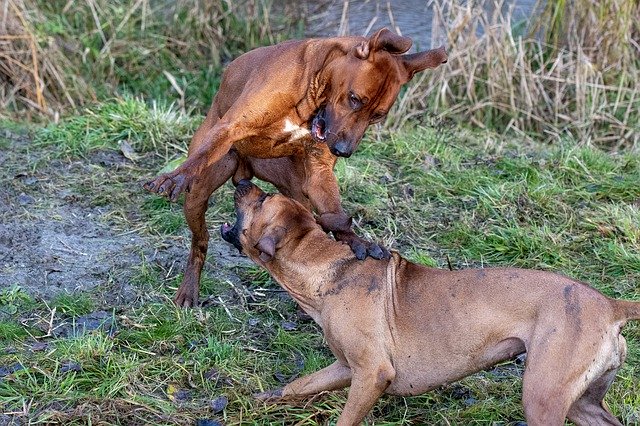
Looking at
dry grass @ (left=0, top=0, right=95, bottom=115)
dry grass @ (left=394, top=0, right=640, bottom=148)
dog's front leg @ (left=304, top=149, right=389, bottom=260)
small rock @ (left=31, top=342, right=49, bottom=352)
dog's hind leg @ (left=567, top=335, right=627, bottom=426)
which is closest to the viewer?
dog's hind leg @ (left=567, top=335, right=627, bottom=426)

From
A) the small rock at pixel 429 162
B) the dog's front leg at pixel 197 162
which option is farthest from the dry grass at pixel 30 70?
the dog's front leg at pixel 197 162

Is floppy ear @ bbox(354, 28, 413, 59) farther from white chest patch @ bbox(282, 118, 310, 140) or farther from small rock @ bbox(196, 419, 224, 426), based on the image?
small rock @ bbox(196, 419, 224, 426)

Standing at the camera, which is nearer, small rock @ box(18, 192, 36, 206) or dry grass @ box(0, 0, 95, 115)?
small rock @ box(18, 192, 36, 206)

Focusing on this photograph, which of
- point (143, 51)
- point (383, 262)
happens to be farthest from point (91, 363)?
point (143, 51)

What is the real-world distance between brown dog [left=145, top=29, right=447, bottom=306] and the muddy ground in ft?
3.89

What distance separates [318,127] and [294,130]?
0.15m

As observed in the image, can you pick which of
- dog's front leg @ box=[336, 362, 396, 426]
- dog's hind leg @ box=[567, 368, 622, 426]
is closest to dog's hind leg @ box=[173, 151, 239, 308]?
dog's front leg @ box=[336, 362, 396, 426]

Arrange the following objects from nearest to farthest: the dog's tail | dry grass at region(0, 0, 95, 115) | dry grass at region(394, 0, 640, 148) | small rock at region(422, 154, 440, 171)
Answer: the dog's tail → small rock at region(422, 154, 440, 171) → dry grass at region(394, 0, 640, 148) → dry grass at region(0, 0, 95, 115)

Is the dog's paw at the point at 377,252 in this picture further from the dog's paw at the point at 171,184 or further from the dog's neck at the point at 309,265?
the dog's paw at the point at 171,184

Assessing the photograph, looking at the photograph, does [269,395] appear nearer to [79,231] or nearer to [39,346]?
[39,346]

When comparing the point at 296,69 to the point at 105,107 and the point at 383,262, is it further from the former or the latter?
the point at 105,107

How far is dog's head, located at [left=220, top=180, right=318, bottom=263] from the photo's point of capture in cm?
528

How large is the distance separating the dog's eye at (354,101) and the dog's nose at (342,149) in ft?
0.70

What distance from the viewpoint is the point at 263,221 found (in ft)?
17.5
